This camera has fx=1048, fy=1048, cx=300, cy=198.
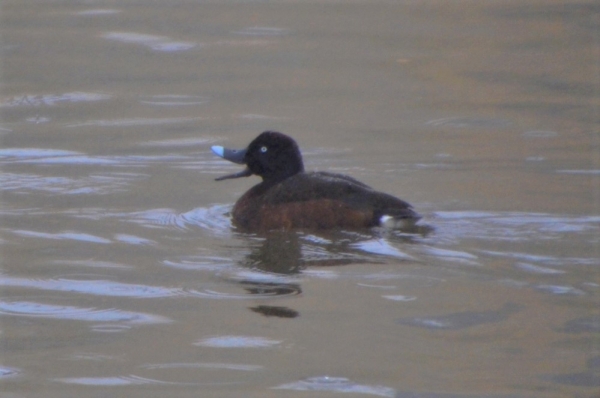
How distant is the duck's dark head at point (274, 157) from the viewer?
760 cm

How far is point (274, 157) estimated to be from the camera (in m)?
7.64

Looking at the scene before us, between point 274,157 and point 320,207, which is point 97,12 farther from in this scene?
point 320,207

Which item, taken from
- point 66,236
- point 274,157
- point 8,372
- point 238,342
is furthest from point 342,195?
point 8,372

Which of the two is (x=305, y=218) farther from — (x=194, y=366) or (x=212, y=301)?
(x=194, y=366)

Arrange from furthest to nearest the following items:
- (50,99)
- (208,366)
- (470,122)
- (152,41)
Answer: (152,41), (50,99), (470,122), (208,366)

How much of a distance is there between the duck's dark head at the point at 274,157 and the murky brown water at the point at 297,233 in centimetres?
46

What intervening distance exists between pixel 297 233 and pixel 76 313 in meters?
1.96

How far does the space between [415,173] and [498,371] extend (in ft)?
13.6

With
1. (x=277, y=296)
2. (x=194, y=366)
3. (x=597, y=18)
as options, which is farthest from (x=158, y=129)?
(x=597, y=18)

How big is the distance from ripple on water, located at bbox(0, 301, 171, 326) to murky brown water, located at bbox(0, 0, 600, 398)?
0.02 meters

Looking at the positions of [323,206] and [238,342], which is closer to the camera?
[238,342]

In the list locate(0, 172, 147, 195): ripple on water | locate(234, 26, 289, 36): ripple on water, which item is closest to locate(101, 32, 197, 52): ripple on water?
locate(234, 26, 289, 36): ripple on water

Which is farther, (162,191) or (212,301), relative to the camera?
(162,191)

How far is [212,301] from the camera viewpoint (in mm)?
5676
